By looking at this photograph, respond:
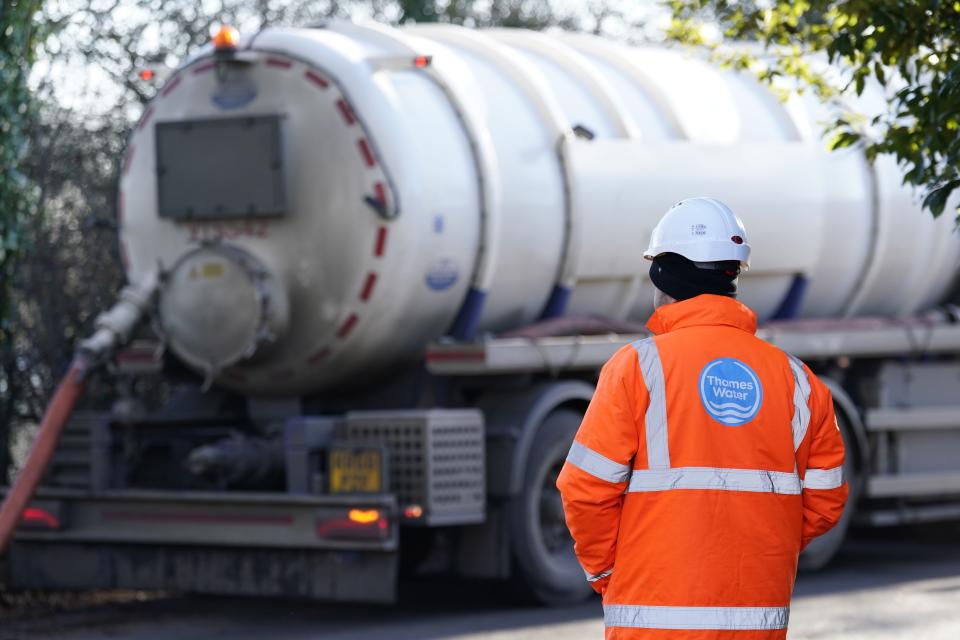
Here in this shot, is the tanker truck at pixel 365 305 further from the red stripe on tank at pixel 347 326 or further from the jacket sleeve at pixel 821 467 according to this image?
the jacket sleeve at pixel 821 467

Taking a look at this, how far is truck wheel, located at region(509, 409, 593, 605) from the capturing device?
949 cm

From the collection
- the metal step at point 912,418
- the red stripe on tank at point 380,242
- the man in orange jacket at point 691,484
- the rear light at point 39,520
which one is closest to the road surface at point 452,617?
the rear light at point 39,520

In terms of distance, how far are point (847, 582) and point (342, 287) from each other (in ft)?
12.6

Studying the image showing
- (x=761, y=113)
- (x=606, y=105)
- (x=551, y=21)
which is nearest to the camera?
(x=606, y=105)

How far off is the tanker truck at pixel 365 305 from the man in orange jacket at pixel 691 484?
14.5 feet

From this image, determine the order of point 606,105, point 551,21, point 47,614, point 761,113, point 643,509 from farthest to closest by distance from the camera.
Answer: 1. point 551,21
2. point 761,113
3. point 606,105
4. point 47,614
5. point 643,509

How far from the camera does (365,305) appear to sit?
30.1 ft

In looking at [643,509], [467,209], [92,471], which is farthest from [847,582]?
[643,509]

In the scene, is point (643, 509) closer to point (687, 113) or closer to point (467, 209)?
point (467, 209)

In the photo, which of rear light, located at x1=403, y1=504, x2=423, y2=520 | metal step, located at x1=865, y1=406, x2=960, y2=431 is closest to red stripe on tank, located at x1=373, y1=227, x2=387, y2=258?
rear light, located at x1=403, y1=504, x2=423, y2=520

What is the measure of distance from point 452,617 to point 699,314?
542 cm

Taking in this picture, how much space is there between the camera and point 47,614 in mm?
9664

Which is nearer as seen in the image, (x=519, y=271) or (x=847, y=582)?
(x=519, y=271)

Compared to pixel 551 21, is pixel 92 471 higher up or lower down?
lower down
